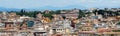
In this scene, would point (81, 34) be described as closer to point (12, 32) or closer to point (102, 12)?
point (12, 32)

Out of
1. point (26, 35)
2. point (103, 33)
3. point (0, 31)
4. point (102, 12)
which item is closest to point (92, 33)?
point (103, 33)

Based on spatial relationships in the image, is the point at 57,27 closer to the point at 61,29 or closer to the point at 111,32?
the point at 61,29

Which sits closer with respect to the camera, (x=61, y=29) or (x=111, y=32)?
(x=111, y=32)

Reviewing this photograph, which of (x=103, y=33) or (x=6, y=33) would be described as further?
(x=6, y=33)

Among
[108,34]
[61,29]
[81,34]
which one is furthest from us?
[61,29]

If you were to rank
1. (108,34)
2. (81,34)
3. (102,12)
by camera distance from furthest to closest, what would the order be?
(102,12) → (81,34) → (108,34)

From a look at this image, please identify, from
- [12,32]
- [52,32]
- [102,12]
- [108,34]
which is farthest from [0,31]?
[102,12]

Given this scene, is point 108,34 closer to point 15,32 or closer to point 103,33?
point 103,33

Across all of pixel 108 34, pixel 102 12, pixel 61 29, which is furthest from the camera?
pixel 102 12

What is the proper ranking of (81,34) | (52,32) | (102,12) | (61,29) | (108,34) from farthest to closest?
(102,12), (61,29), (52,32), (81,34), (108,34)
